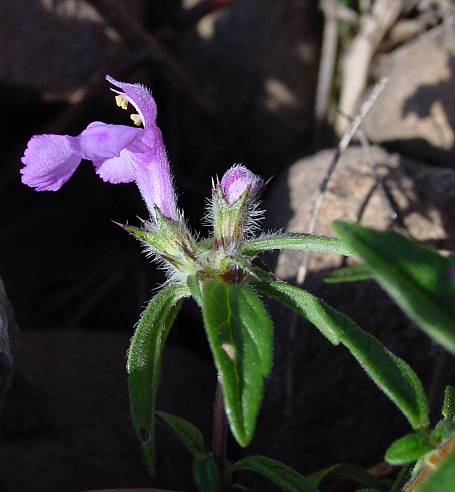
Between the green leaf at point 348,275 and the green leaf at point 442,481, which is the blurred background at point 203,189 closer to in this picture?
the green leaf at point 348,275

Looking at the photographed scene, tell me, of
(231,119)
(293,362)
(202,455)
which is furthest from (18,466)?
(231,119)

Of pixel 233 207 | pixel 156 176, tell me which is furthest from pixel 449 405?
pixel 156 176

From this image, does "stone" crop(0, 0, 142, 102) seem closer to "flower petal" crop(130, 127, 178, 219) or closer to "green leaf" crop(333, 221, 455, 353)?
"flower petal" crop(130, 127, 178, 219)

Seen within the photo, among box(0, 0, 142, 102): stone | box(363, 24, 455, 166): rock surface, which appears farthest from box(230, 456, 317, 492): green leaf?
box(0, 0, 142, 102): stone

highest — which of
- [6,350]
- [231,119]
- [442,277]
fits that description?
[231,119]

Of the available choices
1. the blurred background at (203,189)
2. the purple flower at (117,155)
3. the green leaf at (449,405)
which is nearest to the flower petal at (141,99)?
the purple flower at (117,155)

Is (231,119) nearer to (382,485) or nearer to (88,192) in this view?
(88,192)

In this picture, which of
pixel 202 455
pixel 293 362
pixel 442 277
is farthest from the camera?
pixel 293 362
